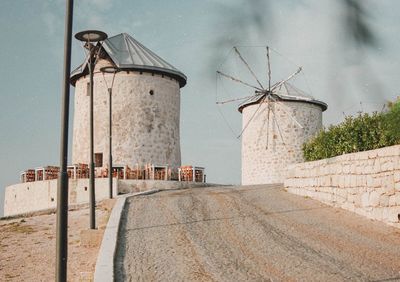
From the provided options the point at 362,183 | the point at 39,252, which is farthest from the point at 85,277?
the point at 362,183

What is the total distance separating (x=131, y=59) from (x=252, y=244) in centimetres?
2455

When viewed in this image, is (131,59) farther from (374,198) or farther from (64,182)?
(64,182)

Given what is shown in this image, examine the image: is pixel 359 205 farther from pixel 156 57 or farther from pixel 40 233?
pixel 156 57

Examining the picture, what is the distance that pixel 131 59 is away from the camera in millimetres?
33219

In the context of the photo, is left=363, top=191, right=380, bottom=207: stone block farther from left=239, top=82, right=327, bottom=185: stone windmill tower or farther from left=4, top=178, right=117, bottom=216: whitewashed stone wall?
left=239, top=82, right=327, bottom=185: stone windmill tower

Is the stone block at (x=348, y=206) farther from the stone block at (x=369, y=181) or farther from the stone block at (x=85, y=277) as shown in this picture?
the stone block at (x=85, y=277)

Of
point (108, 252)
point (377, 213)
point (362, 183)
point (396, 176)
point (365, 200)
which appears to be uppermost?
point (396, 176)

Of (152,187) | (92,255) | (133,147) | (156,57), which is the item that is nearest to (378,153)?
(92,255)

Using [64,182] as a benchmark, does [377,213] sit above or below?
below

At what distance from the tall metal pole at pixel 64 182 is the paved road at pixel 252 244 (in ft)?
5.47

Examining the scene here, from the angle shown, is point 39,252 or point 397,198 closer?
point 39,252

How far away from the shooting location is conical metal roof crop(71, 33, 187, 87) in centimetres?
3259

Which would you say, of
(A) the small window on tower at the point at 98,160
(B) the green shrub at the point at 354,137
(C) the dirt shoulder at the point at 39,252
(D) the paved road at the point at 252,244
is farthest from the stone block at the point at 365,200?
(A) the small window on tower at the point at 98,160

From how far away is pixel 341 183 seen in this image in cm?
1580
